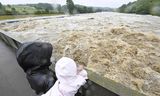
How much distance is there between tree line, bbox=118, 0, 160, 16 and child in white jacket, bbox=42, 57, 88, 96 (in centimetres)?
497

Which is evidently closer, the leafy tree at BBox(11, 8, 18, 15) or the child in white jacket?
the child in white jacket

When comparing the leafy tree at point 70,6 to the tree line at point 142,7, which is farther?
the leafy tree at point 70,6

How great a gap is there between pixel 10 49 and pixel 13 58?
0.70 metres

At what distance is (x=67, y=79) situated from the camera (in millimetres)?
Result: 1554

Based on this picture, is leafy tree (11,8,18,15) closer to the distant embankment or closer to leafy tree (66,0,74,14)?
the distant embankment

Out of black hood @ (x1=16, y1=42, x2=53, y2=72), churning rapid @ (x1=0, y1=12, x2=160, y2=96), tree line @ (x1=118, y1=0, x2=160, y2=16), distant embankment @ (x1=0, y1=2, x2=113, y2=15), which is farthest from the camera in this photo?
distant embankment @ (x1=0, y1=2, x2=113, y2=15)

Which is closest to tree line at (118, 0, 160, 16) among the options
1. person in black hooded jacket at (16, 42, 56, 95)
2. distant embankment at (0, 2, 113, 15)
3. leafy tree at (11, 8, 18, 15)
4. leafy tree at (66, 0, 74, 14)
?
distant embankment at (0, 2, 113, 15)

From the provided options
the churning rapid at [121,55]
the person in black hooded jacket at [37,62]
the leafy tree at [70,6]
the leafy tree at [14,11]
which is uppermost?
the person in black hooded jacket at [37,62]

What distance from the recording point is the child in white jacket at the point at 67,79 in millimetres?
1528

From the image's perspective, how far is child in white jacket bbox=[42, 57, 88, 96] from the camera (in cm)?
Answer: 153

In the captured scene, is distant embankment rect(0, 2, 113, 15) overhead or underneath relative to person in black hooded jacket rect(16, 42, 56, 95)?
underneath

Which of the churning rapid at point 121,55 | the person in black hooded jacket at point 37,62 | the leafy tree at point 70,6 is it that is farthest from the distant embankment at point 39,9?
the person in black hooded jacket at point 37,62

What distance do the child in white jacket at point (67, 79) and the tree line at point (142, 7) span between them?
196 inches

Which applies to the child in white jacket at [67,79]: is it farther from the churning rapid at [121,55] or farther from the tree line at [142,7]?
the tree line at [142,7]
